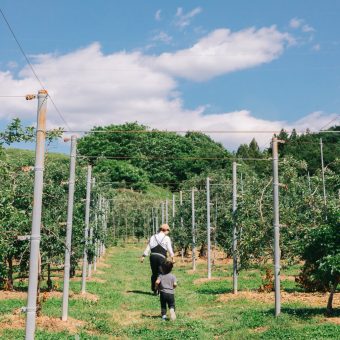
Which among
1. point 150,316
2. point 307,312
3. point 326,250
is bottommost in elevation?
point 150,316

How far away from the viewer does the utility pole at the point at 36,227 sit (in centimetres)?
680

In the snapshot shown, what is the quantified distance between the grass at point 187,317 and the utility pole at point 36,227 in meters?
3.64

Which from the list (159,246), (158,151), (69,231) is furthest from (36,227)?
(158,151)

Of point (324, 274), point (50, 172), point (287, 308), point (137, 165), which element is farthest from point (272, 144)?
point (137, 165)

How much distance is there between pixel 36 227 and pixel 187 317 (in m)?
7.48

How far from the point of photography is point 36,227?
6891 millimetres

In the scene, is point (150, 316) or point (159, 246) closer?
point (150, 316)

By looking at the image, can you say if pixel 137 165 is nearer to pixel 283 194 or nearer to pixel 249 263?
pixel 283 194

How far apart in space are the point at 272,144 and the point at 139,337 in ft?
19.1

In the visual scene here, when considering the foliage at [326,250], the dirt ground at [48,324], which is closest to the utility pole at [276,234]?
the foliage at [326,250]

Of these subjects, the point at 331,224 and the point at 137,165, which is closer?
the point at 331,224

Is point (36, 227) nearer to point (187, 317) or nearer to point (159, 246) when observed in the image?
point (187, 317)

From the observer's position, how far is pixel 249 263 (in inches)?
695

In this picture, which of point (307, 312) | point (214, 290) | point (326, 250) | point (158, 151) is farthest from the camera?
point (158, 151)
